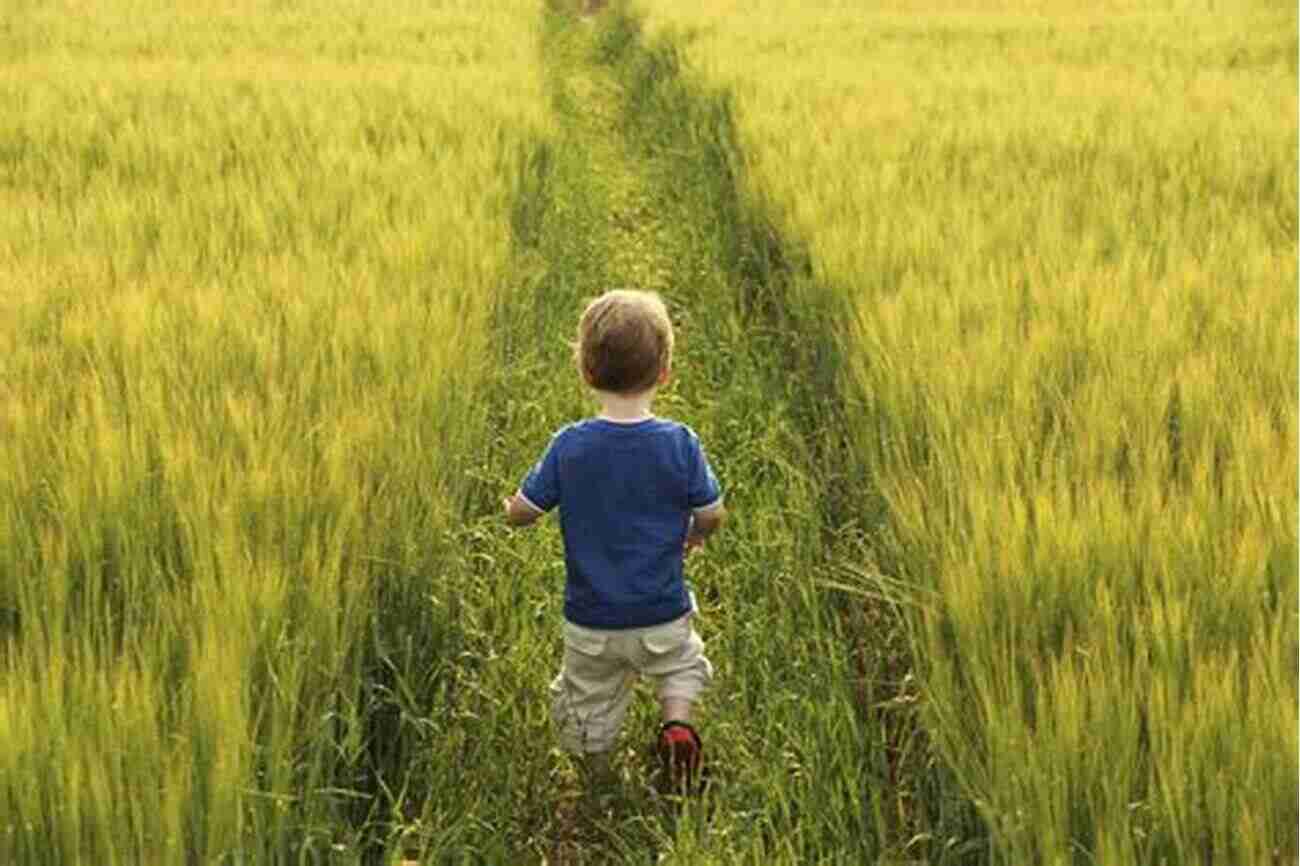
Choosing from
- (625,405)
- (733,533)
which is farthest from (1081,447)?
(733,533)

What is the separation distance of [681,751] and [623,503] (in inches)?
15.7

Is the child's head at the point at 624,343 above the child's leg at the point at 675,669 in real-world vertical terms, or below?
above

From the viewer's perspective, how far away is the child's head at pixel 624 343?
6.70ft

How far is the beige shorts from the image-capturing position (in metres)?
2.15

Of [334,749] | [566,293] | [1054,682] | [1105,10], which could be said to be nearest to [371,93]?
[566,293]

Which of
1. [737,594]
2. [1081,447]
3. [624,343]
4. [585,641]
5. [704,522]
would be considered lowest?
[737,594]

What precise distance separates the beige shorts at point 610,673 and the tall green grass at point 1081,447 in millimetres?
→ 346

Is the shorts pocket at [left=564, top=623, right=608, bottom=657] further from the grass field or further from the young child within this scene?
the grass field

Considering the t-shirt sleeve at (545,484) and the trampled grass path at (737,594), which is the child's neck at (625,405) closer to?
the t-shirt sleeve at (545,484)

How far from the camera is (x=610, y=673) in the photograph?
2193 millimetres

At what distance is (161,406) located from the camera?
2.03 m

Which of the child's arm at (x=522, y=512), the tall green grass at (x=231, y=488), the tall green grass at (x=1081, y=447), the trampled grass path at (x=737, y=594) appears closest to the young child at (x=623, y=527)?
the child's arm at (x=522, y=512)

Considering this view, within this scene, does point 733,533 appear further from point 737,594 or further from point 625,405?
point 625,405

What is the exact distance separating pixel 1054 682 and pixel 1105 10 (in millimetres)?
12468
